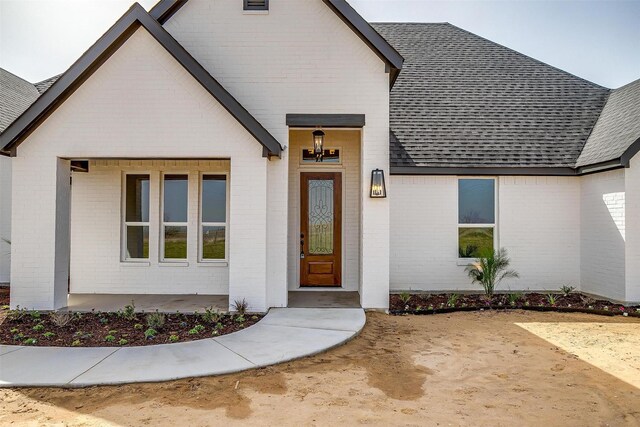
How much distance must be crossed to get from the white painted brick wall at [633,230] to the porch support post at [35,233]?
11477mm

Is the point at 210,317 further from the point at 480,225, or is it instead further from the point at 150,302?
the point at 480,225

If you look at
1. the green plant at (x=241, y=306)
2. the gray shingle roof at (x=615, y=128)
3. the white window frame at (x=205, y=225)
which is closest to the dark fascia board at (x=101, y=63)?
the white window frame at (x=205, y=225)

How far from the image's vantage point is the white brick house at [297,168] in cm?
745

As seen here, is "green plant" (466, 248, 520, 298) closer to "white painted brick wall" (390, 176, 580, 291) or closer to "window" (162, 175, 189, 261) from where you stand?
"white painted brick wall" (390, 176, 580, 291)

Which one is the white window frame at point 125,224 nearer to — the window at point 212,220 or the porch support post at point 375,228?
the window at point 212,220

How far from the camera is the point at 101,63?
7.41 meters

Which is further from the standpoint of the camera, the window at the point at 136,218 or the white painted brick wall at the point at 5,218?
the white painted brick wall at the point at 5,218

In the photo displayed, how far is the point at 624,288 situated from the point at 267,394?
824 cm

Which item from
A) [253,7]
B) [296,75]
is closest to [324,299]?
[296,75]

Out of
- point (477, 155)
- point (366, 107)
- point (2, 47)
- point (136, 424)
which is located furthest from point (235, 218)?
point (2, 47)

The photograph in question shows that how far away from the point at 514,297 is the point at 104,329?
26.7 ft

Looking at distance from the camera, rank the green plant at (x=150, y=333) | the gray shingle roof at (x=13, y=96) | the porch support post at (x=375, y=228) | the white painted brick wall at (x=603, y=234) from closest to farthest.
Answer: the green plant at (x=150, y=333) < the porch support post at (x=375, y=228) < the white painted brick wall at (x=603, y=234) < the gray shingle roof at (x=13, y=96)

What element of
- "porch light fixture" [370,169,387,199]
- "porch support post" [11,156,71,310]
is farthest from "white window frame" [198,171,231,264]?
"porch light fixture" [370,169,387,199]

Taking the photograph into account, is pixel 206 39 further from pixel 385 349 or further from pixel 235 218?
pixel 385 349
